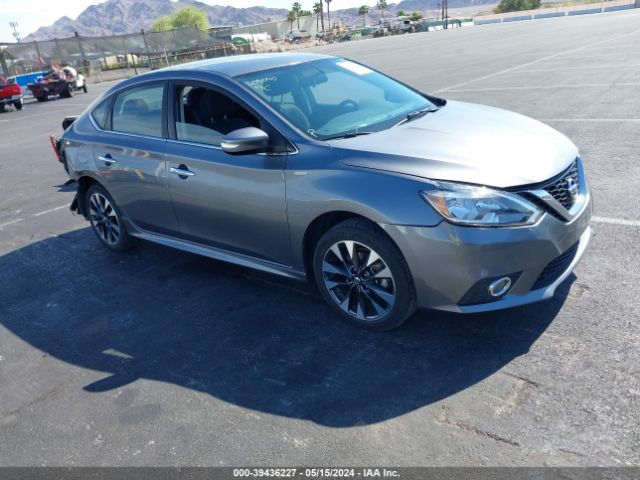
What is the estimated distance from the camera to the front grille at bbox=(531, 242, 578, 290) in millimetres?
3426

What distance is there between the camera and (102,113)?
5598 mm

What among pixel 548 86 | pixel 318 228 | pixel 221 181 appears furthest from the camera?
pixel 548 86

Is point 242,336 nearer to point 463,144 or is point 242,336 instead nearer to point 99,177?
point 463,144

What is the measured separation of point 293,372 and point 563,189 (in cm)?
198

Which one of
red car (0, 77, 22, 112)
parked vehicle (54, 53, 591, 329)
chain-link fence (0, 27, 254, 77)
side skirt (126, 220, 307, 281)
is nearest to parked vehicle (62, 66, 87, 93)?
red car (0, 77, 22, 112)

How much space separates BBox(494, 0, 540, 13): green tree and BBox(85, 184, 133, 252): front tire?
393 ft

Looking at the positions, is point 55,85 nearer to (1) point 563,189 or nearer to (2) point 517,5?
(1) point 563,189

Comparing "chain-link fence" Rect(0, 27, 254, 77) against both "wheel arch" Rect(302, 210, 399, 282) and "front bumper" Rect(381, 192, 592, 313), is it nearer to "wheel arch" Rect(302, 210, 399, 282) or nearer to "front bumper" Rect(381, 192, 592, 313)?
"wheel arch" Rect(302, 210, 399, 282)

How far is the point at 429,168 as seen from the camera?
11.2 ft

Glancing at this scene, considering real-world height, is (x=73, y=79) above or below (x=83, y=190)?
below

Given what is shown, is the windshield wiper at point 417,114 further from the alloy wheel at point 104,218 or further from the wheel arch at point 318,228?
the alloy wheel at point 104,218

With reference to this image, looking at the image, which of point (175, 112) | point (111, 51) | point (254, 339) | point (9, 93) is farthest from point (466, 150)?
point (111, 51)

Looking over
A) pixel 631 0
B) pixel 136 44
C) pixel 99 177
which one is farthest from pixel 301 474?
pixel 631 0

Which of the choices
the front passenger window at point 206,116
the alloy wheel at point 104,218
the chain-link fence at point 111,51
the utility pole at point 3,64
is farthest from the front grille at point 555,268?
the utility pole at point 3,64
